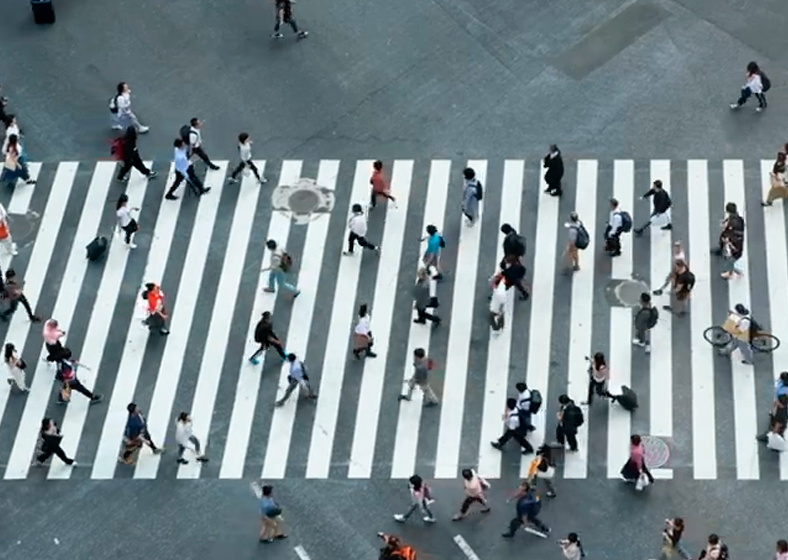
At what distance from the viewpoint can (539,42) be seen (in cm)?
4759

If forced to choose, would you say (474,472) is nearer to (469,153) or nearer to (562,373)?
(562,373)

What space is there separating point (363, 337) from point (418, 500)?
4.67 metres

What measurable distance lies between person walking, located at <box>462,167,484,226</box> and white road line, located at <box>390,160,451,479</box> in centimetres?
84

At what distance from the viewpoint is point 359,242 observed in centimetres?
4247

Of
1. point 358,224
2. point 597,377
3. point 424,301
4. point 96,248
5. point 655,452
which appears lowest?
point 655,452

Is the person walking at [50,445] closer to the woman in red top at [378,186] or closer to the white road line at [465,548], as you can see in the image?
the white road line at [465,548]

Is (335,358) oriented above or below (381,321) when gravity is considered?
below

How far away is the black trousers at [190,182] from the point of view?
4416cm

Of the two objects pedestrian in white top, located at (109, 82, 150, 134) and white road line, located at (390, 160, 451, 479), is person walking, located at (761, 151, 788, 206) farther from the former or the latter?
pedestrian in white top, located at (109, 82, 150, 134)

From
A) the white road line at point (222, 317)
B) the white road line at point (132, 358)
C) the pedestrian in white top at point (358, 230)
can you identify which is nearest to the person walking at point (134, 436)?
the white road line at point (132, 358)

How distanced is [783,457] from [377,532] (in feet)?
28.0

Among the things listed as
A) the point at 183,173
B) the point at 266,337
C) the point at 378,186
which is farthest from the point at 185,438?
the point at 378,186

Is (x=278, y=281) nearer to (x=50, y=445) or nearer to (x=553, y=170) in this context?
(x=50, y=445)

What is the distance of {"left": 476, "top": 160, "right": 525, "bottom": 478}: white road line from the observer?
38.6 meters
